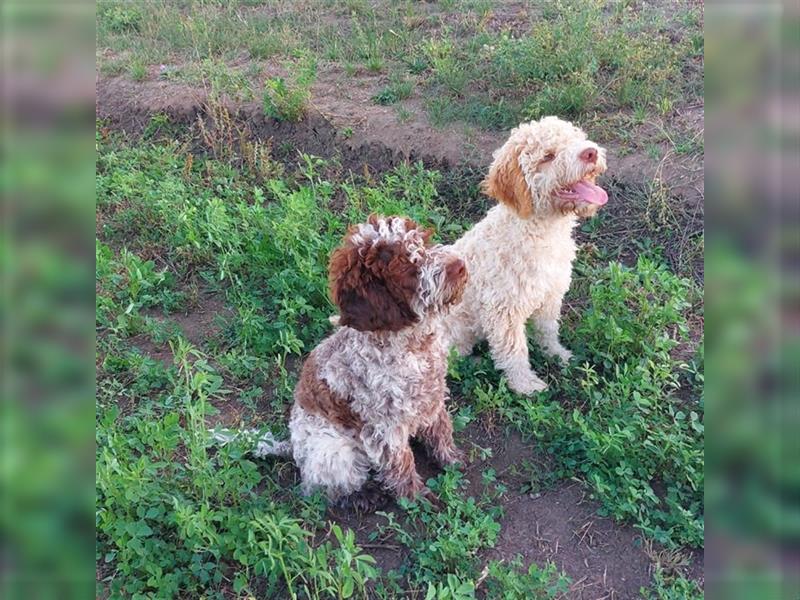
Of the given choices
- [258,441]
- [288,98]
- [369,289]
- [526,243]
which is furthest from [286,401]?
[288,98]

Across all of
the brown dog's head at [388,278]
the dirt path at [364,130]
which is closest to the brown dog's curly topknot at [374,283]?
the brown dog's head at [388,278]

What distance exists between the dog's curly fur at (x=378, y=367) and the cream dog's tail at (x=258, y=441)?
23 cm

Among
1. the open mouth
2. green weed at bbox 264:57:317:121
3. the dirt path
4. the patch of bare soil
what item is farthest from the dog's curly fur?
green weed at bbox 264:57:317:121

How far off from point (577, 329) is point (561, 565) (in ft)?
6.22

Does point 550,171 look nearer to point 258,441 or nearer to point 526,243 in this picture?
point 526,243

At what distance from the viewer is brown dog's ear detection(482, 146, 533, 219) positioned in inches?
164

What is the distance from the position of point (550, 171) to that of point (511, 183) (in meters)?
0.27

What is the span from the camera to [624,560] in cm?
368

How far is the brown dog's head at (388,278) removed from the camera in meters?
3.37

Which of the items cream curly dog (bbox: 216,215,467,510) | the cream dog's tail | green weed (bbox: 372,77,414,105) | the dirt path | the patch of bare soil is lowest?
the patch of bare soil

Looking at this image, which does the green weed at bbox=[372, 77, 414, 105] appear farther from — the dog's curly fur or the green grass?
the dog's curly fur

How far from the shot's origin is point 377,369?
369 centimetres

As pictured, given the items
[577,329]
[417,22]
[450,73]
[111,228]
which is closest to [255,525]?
[577,329]
